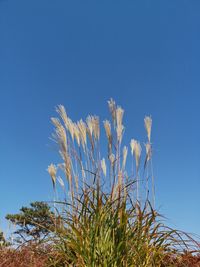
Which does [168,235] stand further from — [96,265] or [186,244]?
[96,265]

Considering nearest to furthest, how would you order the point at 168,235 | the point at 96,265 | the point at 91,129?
the point at 96,265 < the point at 168,235 < the point at 91,129

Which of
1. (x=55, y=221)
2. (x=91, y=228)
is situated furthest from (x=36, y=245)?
(x=91, y=228)

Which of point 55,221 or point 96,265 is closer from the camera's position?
point 96,265

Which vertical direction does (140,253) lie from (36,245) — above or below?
below

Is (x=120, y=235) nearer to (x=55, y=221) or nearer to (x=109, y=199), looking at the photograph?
(x=109, y=199)

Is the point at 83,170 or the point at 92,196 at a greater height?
the point at 83,170

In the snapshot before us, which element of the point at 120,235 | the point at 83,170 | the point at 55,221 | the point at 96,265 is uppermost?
the point at 83,170

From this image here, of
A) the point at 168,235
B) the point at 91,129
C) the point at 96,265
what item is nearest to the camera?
the point at 96,265

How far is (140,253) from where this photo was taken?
3953mm

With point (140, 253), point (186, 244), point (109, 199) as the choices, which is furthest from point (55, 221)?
point (186, 244)

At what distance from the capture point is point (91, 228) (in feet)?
13.1

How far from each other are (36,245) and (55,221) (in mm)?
386

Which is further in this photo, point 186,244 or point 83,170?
point 83,170

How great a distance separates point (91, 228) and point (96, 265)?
37cm
